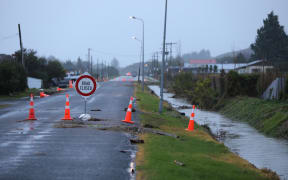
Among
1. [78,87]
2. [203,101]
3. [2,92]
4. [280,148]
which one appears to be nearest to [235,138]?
[280,148]

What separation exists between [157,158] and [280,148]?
9.52 m

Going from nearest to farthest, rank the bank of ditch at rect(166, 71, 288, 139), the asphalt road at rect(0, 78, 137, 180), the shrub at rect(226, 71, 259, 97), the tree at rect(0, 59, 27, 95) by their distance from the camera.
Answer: the asphalt road at rect(0, 78, 137, 180), the bank of ditch at rect(166, 71, 288, 139), the shrub at rect(226, 71, 259, 97), the tree at rect(0, 59, 27, 95)

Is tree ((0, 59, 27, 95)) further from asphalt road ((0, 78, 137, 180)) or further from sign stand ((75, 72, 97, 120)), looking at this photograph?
asphalt road ((0, 78, 137, 180))

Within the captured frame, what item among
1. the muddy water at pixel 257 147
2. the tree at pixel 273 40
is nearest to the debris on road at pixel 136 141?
the muddy water at pixel 257 147

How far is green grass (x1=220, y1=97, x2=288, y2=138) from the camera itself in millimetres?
19831

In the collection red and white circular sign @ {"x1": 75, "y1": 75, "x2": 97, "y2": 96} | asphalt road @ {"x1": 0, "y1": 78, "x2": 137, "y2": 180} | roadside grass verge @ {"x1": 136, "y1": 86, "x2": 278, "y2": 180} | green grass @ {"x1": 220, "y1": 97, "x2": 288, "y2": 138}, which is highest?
red and white circular sign @ {"x1": 75, "y1": 75, "x2": 97, "y2": 96}

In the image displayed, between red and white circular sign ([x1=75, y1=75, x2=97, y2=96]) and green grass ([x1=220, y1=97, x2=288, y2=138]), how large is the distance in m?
10.0

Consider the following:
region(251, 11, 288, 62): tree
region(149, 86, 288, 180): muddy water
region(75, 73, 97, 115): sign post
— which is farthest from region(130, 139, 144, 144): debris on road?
region(251, 11, 288, 62): tree

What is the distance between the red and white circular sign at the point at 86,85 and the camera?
47.1 ft

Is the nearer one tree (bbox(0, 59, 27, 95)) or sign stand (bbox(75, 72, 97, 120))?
sign stand (bbox(75, 72, 97, 120))

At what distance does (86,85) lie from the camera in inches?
568

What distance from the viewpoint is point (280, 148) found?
16.3 meters

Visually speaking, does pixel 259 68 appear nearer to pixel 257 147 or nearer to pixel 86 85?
pixel 257 147

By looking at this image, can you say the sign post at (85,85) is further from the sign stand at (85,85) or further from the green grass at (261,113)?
the green grass at (261,113)
